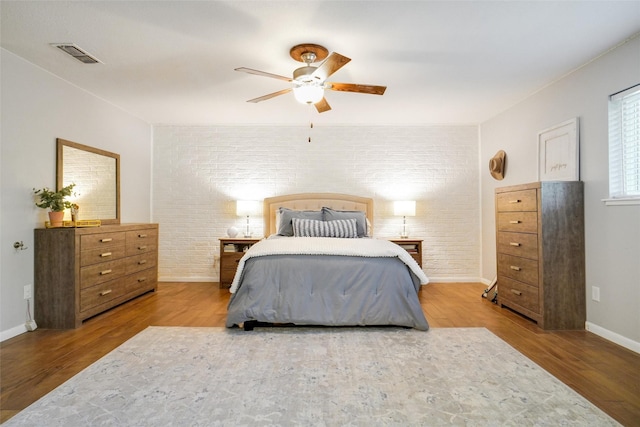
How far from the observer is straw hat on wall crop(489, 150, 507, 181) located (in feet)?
14.3

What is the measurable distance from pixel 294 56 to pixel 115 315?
3.04 meters

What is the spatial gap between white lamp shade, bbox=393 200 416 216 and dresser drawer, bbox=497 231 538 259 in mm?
1310

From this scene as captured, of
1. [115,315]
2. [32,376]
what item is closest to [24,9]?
[32,376]

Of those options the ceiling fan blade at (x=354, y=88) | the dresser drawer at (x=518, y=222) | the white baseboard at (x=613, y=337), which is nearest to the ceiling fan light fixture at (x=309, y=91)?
the ceiling fan blade at (x=354, y=88)

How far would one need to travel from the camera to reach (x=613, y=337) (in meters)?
2.67

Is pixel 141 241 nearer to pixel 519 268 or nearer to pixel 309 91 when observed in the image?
pixel 309 91

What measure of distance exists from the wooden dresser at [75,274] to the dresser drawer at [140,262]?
15 cm

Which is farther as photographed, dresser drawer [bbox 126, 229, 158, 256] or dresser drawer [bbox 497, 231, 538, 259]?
dresser drawer [bbox 126, 229, 158, 256]

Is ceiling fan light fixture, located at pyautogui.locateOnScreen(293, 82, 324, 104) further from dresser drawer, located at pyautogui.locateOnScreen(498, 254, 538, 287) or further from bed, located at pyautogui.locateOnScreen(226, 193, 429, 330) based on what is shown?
dresser drawer, located at pyautogui.locateOnScreen(498, 254, 538, 287)

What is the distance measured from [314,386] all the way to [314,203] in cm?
329

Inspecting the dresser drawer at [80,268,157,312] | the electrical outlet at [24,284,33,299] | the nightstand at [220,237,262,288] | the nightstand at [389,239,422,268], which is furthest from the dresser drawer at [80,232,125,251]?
the nightstand at [389,239,422,268]

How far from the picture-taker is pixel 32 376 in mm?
2100

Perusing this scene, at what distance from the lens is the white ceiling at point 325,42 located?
7.18ft

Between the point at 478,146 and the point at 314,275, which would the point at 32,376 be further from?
the point at 478,146
